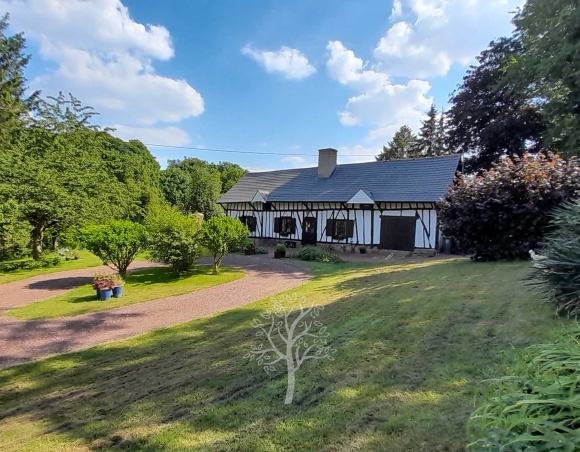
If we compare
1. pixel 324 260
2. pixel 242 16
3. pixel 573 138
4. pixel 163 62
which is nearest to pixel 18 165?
pixel 163 62

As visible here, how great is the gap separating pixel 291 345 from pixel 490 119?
24.1m

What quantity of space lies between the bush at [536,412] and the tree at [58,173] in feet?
49.6

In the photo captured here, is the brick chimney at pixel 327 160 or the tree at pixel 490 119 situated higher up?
the tree at pixel 490 119

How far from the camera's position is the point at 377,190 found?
1723cm

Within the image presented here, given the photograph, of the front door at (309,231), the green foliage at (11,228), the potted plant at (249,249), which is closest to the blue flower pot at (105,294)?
the green foliage at (11,228)

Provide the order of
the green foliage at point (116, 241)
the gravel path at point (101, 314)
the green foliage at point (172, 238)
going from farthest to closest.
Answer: the green foliage at point (172, 238) < the green foliage at point (116, 241) < the gravel path at point (101, 314)

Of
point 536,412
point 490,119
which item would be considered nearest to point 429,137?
point 490,119

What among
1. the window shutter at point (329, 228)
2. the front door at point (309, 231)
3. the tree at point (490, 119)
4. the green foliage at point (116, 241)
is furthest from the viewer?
the tree at point (490, 119)

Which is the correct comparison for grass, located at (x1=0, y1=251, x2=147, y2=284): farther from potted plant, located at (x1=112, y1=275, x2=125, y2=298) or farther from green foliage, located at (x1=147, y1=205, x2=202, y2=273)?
potted plant, located at (x1=112, y1=275, x2=125, y2=298)

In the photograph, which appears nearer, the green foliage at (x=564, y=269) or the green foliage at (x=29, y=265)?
the green foliage at (x=564, y=269)

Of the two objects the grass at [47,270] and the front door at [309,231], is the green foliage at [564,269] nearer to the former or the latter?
the grass at [47,270]

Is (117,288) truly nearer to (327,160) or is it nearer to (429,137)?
(327,160)

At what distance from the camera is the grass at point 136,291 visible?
24.0 feet

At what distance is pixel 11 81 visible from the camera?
15.3 meters
